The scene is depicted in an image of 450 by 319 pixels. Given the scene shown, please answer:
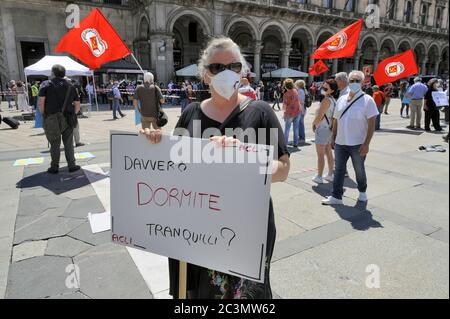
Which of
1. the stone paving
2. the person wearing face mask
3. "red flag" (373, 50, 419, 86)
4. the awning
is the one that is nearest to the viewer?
the stone paving

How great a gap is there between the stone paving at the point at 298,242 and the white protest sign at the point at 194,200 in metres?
0.77

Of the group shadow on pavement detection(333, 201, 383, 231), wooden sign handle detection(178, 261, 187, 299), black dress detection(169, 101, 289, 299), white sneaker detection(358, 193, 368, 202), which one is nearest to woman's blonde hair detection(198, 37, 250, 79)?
black dress detection(169, 101, 289, 299)

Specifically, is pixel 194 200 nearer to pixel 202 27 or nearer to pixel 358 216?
pixel 358 216

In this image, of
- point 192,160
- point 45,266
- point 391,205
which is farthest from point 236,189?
point 391,205

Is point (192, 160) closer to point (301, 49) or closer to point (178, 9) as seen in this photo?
point (178, 9)

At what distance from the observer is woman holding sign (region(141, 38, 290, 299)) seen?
1.74m

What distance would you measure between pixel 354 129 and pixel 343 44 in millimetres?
5169

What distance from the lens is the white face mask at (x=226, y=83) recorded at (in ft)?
5.82

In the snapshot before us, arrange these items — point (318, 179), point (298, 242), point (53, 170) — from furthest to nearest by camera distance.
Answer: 1. point (53, 170)
2. point (318, 179)
3. point (298, 242)

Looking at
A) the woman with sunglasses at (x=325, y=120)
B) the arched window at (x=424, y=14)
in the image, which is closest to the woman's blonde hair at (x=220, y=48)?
the woman with sunglasses at (x=325, y=120)

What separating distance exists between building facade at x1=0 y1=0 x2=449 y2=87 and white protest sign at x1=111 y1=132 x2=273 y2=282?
66.6 ft

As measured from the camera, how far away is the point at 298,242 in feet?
11.3

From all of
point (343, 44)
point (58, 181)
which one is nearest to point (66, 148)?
point (58, 181)

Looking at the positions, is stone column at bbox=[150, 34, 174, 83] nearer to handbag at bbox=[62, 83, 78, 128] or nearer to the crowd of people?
the crowd of people
